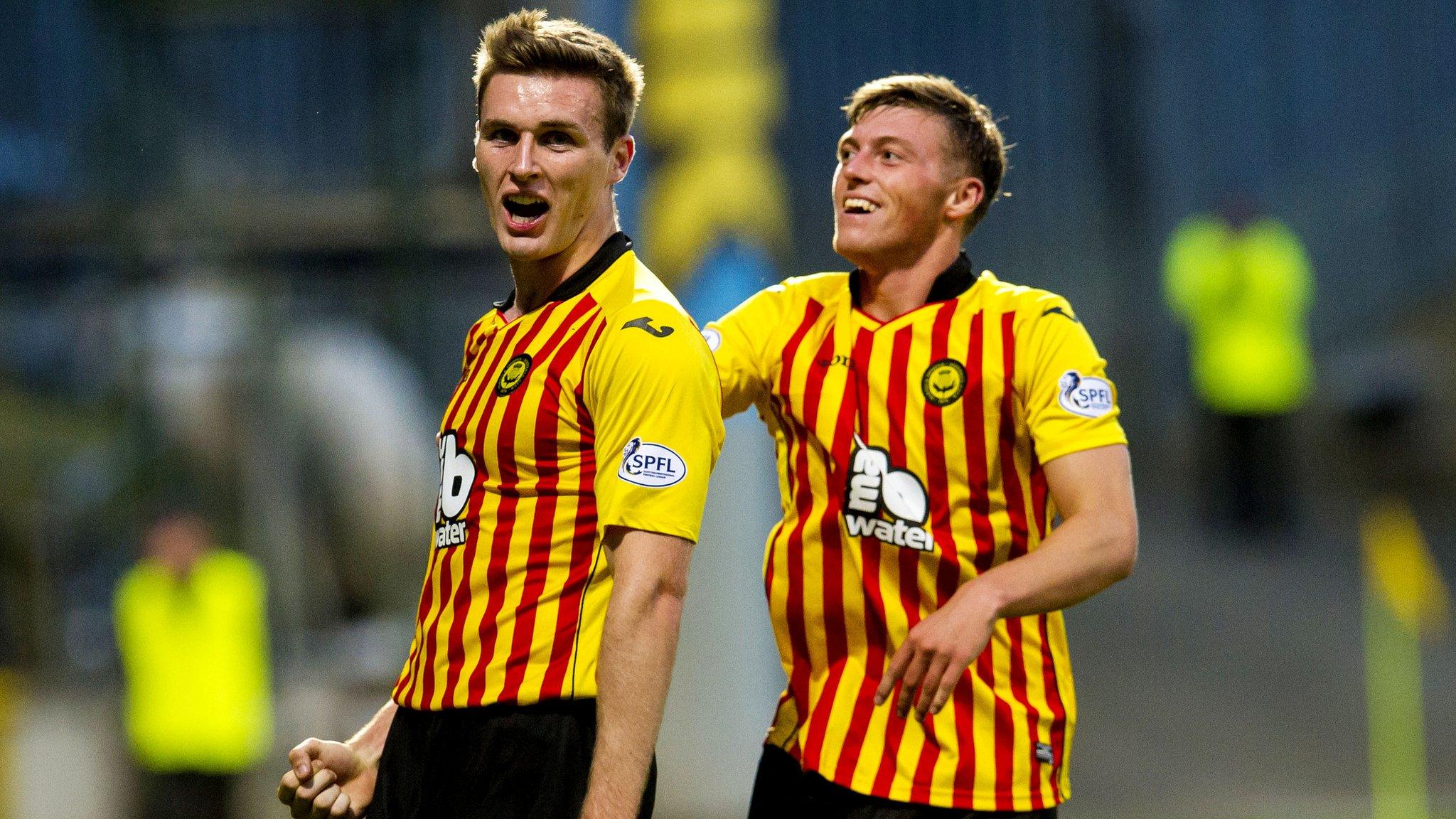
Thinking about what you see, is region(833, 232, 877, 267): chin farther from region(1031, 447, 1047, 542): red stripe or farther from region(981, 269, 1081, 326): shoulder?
region(1031, 447, 1047, 542): red stripe

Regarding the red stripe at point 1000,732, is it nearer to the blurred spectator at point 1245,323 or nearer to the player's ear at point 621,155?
the player's ear at point 621,155

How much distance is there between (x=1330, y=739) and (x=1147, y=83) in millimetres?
5949

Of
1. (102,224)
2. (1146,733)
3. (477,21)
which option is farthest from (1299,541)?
(102,224)

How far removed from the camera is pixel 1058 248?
12.4 metres

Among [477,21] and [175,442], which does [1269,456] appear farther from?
[175,442]

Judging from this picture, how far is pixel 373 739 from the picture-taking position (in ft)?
9.50

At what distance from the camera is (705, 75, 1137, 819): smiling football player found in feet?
9.93

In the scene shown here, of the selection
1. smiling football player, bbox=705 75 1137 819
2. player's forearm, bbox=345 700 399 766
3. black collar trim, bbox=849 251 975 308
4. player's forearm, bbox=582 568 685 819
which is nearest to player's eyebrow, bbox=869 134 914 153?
smiling football player, bbox=705 75 1137 819

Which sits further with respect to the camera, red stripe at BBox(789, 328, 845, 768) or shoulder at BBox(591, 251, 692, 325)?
red stripe at BBox(789, 328, 845, 768)

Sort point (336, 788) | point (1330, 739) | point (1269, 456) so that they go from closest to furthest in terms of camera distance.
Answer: point (336, 788) → point (1330, 739) → point (1269, 456)

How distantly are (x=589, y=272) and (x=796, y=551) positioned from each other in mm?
727

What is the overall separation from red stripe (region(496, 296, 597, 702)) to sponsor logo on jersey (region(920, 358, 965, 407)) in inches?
30.4

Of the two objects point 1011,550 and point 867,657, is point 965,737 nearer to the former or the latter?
point 867,657

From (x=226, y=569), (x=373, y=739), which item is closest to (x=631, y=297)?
(x=373, y=739)
